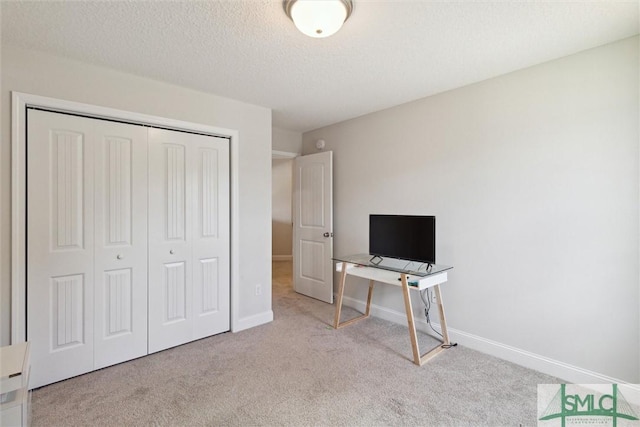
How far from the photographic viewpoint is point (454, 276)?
2.88m

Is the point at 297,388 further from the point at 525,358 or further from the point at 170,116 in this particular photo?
the point at 170,116

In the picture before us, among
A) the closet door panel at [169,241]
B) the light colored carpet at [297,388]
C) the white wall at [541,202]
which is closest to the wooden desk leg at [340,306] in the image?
the light colored carpet at [297,388]

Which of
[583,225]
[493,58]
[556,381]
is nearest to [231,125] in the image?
[493,58]

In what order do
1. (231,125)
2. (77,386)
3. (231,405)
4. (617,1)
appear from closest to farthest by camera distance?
(617,1), (231,405), (77,386), (231,125)

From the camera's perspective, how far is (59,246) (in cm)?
222

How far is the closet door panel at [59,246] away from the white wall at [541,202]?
285 centimetres

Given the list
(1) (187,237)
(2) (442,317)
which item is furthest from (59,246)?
(2) (442,317)

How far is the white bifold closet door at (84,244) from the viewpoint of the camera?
7.05ft

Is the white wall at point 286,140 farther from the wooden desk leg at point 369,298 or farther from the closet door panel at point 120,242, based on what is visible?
the wooden desk leg at point 369,298

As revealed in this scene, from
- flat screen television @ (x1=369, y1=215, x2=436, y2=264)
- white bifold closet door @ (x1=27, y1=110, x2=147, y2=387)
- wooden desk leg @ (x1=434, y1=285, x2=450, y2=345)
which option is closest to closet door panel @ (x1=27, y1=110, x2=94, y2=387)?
white bifold closet door @ (x1=27, y1=110, x2=147, y2=387)

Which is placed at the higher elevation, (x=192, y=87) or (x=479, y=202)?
(x=192, y=87)

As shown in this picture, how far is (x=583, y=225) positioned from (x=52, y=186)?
3793 millimetres

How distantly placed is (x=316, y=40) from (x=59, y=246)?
232 cm

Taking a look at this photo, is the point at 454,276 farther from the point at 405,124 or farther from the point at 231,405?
the point at 231,405
